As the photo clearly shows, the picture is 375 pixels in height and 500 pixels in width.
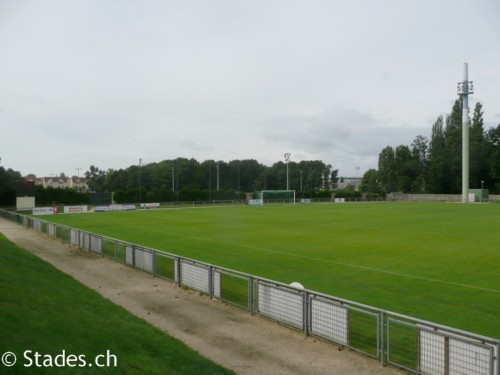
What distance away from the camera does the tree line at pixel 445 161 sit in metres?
105

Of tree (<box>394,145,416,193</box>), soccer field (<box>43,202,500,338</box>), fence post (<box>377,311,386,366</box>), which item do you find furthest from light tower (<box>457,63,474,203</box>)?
fence post (<box>377,311,386,366</box>)

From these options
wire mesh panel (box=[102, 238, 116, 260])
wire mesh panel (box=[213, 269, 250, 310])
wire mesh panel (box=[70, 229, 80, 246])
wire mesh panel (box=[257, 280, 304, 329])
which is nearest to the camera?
wire mesh panel (box=[257, 280, 304, 329])

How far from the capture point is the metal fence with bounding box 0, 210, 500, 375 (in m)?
6.87

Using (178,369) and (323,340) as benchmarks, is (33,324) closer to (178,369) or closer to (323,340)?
(178,369)

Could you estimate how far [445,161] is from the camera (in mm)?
108938

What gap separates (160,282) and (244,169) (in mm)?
132295

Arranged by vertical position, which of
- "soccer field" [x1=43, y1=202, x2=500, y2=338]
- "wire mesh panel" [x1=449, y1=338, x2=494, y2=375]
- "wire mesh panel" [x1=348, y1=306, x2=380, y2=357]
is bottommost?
"soccer field" [x1=43, y1=202, x2=500, y2=338]

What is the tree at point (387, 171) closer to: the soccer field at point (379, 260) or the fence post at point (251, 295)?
→ the soccer field at point (379, 260)

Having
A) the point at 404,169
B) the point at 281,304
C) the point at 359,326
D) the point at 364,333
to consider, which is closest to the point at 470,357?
the point at 364,333

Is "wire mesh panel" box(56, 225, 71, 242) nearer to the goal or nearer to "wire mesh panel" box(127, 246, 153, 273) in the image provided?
"wire mesh panel" box(127, 246, 153, 273)

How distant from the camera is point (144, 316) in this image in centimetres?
1079

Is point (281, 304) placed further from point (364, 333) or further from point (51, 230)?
point (51, 230)

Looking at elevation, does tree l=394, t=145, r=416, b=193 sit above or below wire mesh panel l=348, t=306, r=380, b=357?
above

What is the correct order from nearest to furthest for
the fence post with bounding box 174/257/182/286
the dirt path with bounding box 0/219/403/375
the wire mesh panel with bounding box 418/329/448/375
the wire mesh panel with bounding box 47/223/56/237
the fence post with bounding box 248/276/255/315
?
1. the wire mesh panel with bounding box 418/329/448/375
2. the dirt path with bounding box 0/219/403/375
3. the fence post with bounding box 248/276/255/315
4. the fence post with bounding box 174/257/182/286
5. the wire mesh panel with bounding box 47/223/56/237
